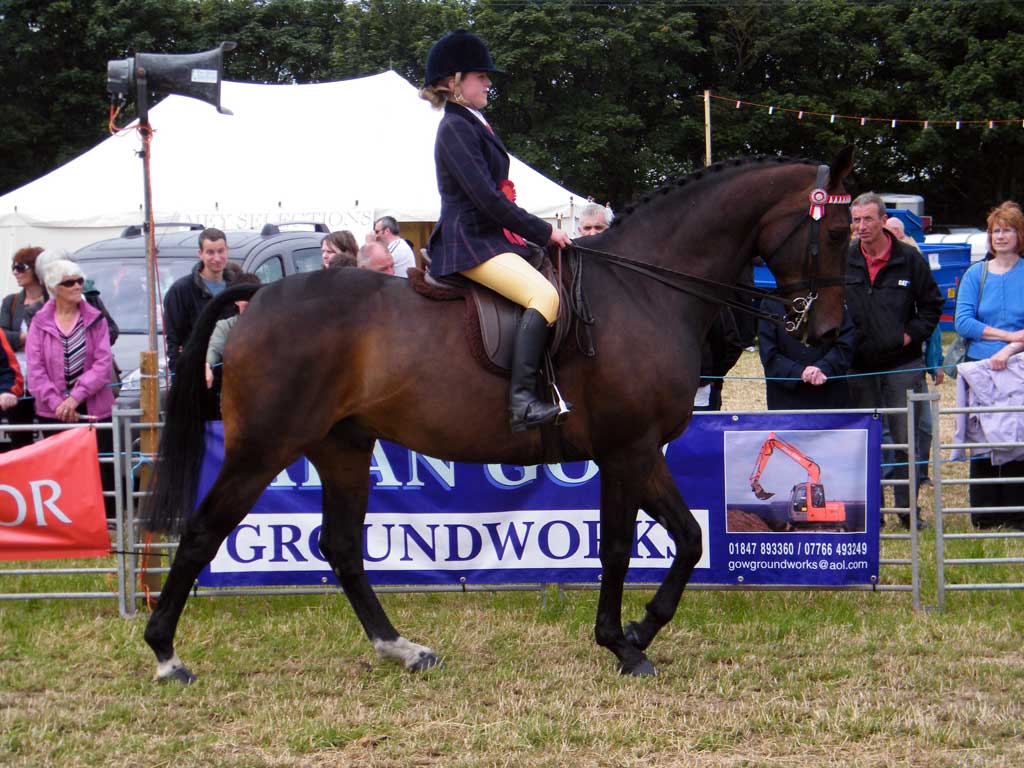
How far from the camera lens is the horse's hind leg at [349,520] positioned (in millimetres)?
5895

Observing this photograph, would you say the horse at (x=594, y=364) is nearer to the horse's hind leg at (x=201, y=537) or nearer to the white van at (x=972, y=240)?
the horse's hind leg at (x=201, y=537)

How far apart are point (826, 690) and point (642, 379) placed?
165cm

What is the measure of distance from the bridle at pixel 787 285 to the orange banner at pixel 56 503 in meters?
3.18

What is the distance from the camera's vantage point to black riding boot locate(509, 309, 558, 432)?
5.22 metres

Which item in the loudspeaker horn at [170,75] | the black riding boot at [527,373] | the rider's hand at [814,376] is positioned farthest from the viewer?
the rider's hand at [814,376]

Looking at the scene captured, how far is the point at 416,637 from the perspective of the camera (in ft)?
20.9

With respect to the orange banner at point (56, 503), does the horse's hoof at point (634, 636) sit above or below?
below

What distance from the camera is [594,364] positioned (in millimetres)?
5457

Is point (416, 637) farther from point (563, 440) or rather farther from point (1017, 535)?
point (1017, 535)

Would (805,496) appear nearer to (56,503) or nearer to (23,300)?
(56,503)

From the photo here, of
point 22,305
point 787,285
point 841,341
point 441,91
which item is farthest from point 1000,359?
point 22,305

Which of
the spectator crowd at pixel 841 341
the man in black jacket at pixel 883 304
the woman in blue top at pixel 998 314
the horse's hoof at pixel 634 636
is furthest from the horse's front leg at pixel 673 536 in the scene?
the woman in blue top at pixel 998 314

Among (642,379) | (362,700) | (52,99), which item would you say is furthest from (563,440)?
(52,99)

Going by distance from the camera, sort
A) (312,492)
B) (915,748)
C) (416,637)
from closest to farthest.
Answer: (915,748) → (416,637) → (312,492)
